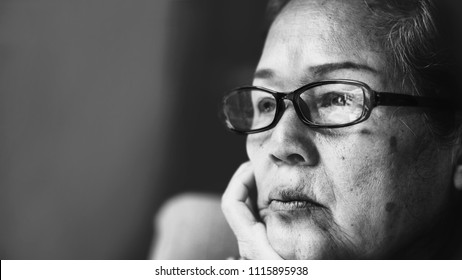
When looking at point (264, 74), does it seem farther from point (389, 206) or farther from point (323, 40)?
point (389, 206)

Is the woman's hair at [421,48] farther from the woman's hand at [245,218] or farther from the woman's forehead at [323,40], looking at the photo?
the woman's hand at [245,218]

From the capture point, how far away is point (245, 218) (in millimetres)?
1008

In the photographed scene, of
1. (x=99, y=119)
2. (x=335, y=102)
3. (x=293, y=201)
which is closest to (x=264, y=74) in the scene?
(x=335, y=102)

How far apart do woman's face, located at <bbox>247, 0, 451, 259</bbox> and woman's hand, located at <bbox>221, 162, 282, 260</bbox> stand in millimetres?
46

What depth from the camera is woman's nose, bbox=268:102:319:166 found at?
883 millimetres

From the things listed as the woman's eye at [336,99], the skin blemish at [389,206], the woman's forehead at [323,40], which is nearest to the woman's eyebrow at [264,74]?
the woman's forehead at [323,40]

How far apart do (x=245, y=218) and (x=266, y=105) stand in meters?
0.25

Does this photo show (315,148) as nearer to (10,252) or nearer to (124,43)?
(124,43)

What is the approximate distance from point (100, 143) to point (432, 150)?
806mm

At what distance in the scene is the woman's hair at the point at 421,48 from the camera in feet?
2.87

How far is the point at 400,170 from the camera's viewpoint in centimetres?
87

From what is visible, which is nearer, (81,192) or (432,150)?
(432,150)

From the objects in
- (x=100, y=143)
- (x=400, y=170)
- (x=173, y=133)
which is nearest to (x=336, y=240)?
(x=400, y=170)

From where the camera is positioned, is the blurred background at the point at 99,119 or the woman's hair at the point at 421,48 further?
the blurred background at the point at 99,119
